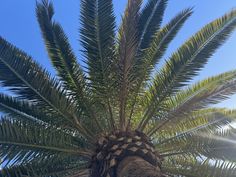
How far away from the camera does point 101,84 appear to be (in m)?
11.0

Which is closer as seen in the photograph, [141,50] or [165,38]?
[141,50]

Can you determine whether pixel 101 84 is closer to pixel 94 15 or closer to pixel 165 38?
pixel 94 15

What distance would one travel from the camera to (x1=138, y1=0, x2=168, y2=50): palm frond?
1169cm

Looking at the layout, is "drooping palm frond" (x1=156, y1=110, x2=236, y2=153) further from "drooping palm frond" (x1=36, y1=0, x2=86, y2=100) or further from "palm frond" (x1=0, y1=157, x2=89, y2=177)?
"drooping palm frond" (x1=36, y1=0, x2=86, y2=100)

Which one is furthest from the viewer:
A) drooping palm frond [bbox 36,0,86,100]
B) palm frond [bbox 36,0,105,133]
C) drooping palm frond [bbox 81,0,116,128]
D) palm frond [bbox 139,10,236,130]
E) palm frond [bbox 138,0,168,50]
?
palm frond [bbox 138,0,168,50]

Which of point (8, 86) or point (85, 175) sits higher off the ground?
point (8, 86)

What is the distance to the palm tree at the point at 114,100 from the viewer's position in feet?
33.3

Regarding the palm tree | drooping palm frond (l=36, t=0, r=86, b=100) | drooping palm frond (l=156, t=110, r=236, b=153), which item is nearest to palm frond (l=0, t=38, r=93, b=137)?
the palm tree

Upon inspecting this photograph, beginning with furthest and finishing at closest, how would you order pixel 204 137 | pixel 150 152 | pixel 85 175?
pixel 204 137 → pixel 85 175 → pixel 150 152

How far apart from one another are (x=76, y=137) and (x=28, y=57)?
6.69 ft

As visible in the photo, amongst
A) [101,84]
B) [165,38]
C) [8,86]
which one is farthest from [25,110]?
[165,38]

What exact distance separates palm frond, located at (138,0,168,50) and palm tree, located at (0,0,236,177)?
24 millimetres

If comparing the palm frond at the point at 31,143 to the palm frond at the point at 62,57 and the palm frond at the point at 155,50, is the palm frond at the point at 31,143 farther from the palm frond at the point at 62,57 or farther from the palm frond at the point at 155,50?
the palm frond at the point at 155,50

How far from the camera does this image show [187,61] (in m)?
11.2
